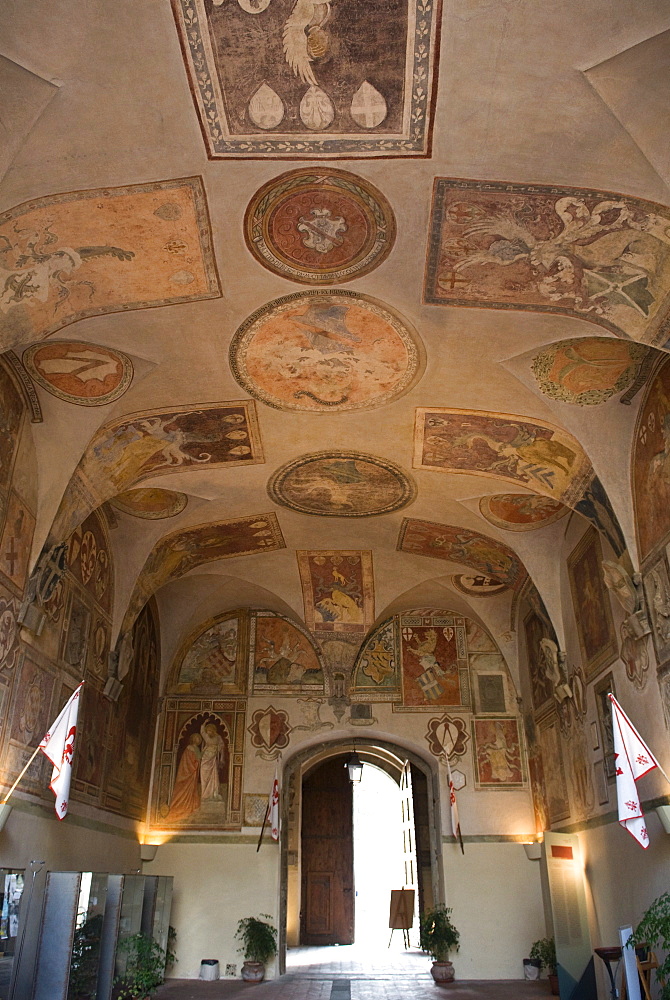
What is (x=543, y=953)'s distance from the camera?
505 inches

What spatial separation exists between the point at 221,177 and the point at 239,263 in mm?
1083

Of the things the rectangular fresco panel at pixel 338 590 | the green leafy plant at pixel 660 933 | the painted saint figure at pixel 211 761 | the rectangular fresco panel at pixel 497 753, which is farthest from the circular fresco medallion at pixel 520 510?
the painted saint figure at pixel 211 761

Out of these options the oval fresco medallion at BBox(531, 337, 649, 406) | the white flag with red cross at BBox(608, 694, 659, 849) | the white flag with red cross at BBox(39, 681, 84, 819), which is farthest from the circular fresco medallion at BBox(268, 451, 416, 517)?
the white flag with red cross at BBox(608, 694, 659, 849)

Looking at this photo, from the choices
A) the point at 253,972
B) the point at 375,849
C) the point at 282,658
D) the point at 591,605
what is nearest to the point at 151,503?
the point at 282,658

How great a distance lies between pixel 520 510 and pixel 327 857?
505 inches

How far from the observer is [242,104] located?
6.02 meters

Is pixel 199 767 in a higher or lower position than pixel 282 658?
lower

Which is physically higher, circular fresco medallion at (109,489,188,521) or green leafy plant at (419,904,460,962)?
circular fresco medallion at (109,489,188,521)

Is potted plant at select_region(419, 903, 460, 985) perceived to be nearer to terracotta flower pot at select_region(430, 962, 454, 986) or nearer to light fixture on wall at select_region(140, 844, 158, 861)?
terracotta flower pot at select_region(430, 962, 454, 986)

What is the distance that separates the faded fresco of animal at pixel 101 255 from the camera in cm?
675

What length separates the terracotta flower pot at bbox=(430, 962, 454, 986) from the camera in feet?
42.0

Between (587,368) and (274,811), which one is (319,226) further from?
(274,811)

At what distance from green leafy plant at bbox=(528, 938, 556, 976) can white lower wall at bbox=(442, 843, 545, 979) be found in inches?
11.0

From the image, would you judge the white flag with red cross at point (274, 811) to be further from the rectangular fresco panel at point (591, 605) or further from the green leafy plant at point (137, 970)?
the rectangular fresco panel at point (591, 605)
